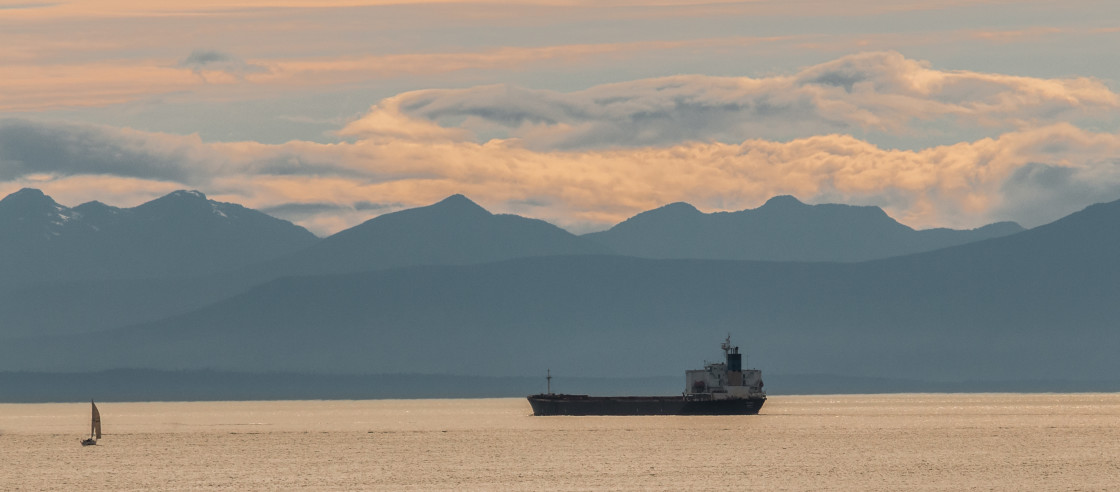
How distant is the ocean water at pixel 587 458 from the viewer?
328ft

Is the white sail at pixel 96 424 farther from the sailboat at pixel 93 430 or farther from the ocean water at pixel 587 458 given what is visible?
the ocean water at pixel 587 458

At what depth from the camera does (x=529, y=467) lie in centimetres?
11288

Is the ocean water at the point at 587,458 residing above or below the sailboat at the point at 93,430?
below

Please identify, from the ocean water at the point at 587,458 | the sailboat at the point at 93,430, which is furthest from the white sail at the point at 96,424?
the ocean water at the point at 587,458

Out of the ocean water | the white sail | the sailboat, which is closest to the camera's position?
the ocean water

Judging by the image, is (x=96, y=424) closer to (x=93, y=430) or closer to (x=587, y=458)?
(x=93, y=430)

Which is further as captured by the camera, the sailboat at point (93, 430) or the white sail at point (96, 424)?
the white sail at point (96, 424)

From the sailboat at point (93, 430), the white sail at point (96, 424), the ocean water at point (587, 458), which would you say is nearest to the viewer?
the ocean water at point (587, 458)

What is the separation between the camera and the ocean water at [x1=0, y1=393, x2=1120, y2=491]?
100 metres

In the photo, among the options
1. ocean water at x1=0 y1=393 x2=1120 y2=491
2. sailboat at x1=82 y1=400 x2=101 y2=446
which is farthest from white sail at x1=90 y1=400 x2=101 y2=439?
ocean water at x1=0 y1=393 x2=1120 y2=491

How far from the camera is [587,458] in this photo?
395 feet

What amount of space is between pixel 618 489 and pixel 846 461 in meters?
28.6

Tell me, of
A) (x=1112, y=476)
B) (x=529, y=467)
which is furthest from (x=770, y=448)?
(x=1112, y=476)

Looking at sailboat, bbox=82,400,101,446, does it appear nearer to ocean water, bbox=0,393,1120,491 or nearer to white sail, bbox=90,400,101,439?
white sail, bbox=90,400,101,439
